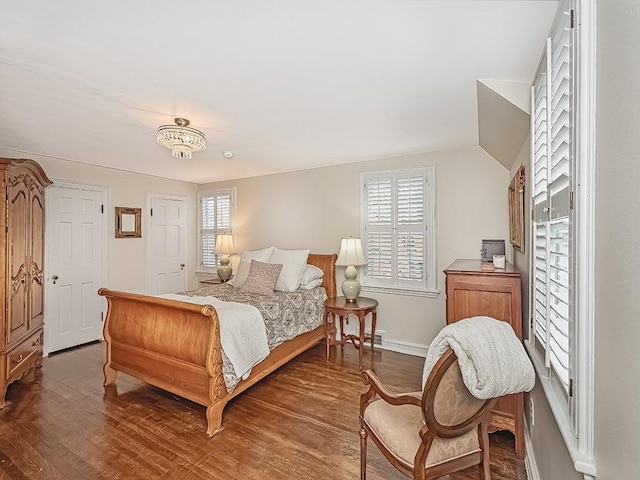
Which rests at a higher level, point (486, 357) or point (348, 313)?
point (486, 357)

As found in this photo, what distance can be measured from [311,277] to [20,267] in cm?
293

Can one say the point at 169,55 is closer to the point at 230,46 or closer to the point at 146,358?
the point at 230,46

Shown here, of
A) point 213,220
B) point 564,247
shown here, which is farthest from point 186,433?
point 213,220

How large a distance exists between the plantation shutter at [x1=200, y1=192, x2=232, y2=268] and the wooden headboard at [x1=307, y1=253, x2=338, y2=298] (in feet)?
6.23

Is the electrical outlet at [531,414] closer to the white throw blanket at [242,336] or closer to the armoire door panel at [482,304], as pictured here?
the armoire door panel at [482,304]

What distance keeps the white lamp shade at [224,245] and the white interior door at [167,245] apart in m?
0.85

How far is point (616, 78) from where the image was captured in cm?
83

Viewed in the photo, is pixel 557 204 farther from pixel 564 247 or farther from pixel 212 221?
pixel 212 221

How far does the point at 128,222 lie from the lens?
15.4ft

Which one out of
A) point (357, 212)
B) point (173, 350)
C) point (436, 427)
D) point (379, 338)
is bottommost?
point (379, 338)

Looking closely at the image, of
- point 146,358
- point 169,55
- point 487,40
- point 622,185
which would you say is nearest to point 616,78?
point 622,185

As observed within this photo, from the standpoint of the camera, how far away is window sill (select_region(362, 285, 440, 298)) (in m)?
3.71

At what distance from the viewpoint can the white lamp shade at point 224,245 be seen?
5031 millimetres

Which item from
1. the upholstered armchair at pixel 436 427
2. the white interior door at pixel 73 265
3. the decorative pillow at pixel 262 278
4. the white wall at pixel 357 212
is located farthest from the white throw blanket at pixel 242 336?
the white interior door at pixel 73 265
